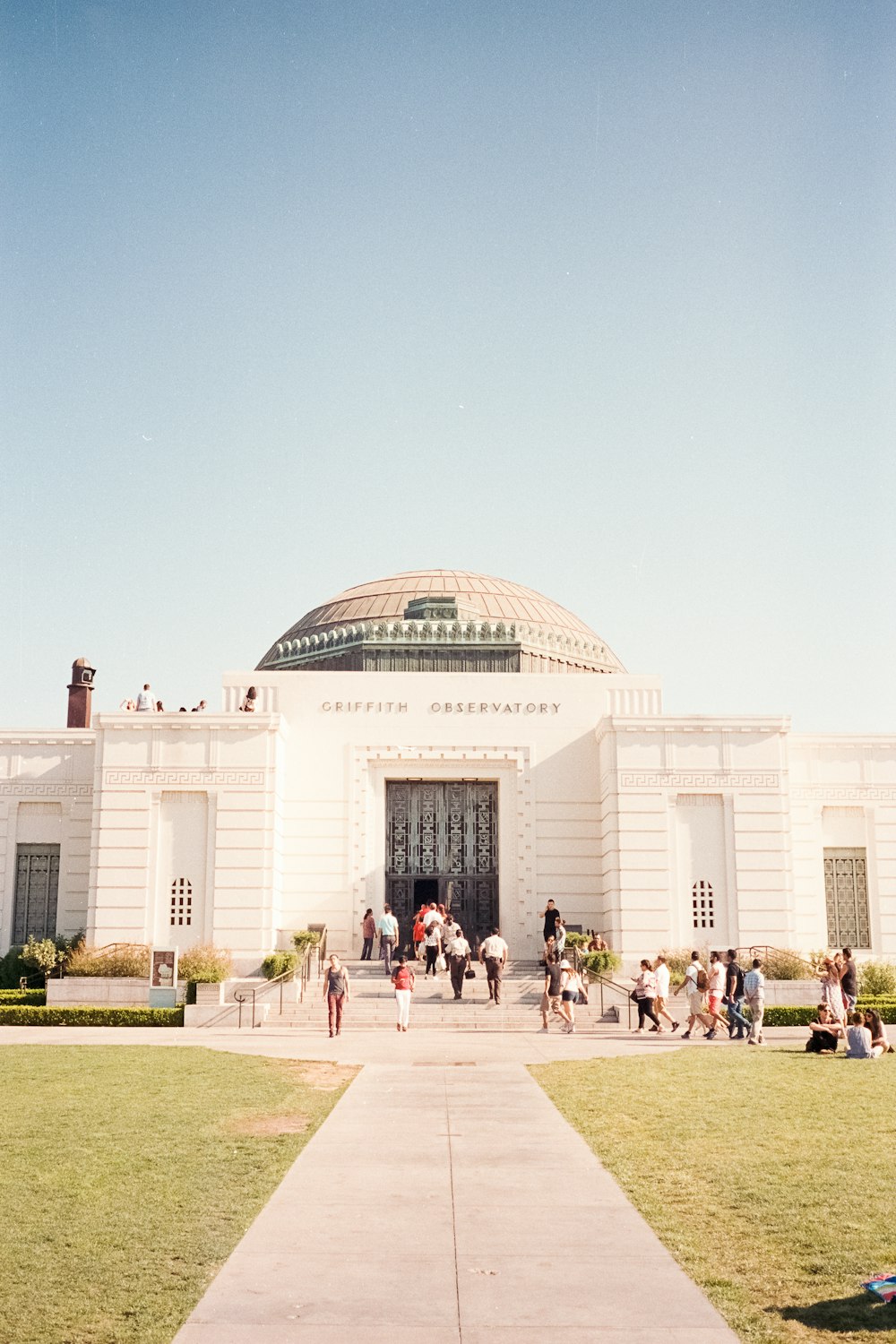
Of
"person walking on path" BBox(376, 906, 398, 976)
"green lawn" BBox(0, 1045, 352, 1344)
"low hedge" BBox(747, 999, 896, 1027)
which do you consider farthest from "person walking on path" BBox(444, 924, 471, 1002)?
"green lawn" BBox(0, 1045, 352, 1344)

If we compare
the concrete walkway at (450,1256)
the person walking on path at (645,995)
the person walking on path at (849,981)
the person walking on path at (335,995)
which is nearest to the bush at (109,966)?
the person walking on path at (335,995)

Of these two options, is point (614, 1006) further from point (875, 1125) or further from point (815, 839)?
point (875, 1125)

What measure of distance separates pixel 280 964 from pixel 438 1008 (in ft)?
12.9

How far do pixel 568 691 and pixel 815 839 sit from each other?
7.03 meters

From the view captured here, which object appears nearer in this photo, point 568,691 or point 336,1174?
point 336,1174

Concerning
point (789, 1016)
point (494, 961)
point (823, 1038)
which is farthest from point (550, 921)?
point (823, 1038)

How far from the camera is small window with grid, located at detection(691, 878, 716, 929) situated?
29.3 metres

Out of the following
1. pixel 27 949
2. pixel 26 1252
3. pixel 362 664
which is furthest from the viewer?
pixel 362 664

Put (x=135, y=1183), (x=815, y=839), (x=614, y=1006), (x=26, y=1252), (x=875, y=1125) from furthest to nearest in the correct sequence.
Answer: (x=815, y=839)
(x=614, y=1006)
(x=875, y=1125)
(x=135, y=1183)
(x=26, y=1252)

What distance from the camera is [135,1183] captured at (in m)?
8.65

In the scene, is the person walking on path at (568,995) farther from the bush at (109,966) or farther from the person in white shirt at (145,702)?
the person in white shirt at (145,702)

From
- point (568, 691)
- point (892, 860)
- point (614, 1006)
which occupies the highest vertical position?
point (568, 691)

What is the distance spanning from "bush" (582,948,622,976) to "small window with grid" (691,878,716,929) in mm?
4287

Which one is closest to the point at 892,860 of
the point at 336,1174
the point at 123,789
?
the point at 123,789
